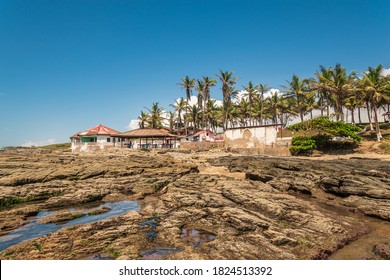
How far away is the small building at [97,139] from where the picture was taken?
154ft

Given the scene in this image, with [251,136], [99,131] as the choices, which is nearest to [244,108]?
[251,136]

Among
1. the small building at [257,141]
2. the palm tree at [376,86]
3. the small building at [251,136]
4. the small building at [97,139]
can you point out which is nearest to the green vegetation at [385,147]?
the palm tree at [376,86]

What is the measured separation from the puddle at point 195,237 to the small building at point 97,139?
136ft

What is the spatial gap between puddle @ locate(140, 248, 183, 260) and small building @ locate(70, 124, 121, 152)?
42.5m

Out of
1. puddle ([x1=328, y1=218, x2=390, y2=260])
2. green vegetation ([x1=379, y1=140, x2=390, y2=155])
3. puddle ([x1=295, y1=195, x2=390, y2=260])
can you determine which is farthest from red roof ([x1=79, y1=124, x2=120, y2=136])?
green vegetation ([x1=379, y1=140, x2=390, y2=155])

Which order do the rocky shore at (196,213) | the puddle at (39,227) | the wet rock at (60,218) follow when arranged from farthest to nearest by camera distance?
the wet rock at (60,218) < the puddle at (39,227) < the rocky shore at (196,213)

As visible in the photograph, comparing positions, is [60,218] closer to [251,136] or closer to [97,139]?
[251,136]

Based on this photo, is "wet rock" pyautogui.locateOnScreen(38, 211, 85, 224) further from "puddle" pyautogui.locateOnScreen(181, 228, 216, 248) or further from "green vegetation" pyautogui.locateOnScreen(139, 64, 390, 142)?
"green vegetation" pyautogui.locateOnScreen(139, 64, 390, 142)

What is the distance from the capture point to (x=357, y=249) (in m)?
7.79

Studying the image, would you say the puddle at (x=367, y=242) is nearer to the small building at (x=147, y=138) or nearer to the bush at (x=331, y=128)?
the bush at (x=331, y=128)

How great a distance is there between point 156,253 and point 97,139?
149 ft

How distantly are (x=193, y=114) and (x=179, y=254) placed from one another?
5953cm

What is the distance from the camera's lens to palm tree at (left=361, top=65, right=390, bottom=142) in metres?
37.2
